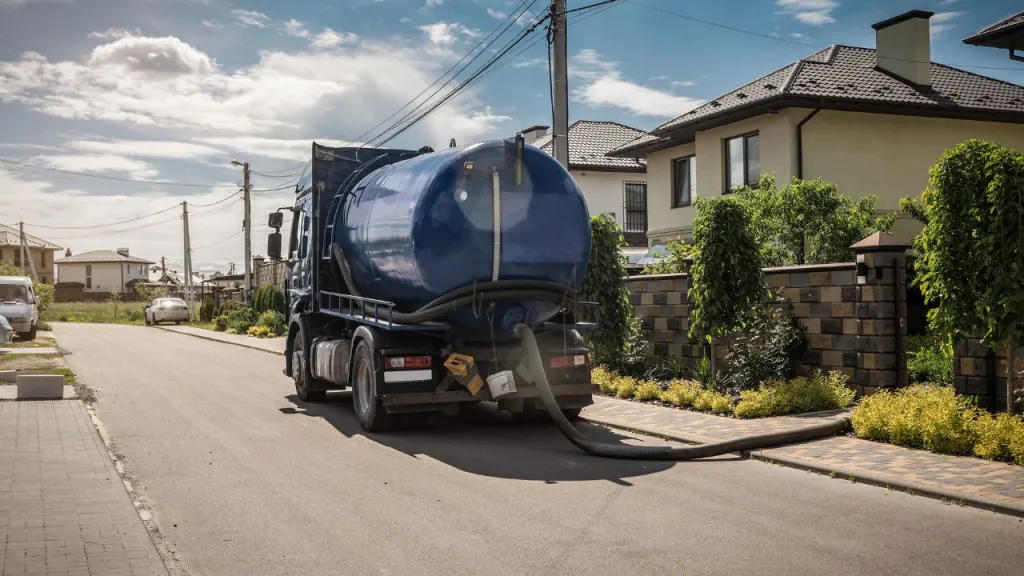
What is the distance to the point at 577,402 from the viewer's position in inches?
457

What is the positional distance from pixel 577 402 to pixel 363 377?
275 centimetres

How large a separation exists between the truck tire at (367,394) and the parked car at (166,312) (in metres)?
42.6

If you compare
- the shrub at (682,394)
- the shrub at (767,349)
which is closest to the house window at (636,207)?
the shrub at (767,349)

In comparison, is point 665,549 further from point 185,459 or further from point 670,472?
point 185,459

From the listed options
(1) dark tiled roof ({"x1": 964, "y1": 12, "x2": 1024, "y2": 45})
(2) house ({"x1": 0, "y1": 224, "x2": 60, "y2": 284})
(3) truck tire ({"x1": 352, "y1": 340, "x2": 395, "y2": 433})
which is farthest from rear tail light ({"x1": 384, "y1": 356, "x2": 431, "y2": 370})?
(2) house ({"x1": 0, "y1": 224, "x2": 60, "y2": 284})

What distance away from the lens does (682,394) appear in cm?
1293

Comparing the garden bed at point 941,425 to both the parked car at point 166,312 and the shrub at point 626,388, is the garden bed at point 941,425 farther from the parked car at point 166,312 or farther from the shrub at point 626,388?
the parked car at point 166,312

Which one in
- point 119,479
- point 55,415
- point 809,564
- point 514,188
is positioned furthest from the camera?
point 55,415

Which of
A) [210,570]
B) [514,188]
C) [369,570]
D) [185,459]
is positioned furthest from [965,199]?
[185,459]

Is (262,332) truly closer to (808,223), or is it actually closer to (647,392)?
(808,223)

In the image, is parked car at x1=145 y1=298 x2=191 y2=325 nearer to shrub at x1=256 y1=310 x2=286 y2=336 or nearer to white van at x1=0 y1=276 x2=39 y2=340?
shrub at x1=256 y1=310 x2=286 y2=336

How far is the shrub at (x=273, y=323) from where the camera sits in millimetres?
36469

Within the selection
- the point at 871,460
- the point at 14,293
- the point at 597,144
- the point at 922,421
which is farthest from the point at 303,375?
the point at 597,144

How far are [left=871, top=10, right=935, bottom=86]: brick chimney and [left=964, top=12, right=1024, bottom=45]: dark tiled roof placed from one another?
36.7 ft
